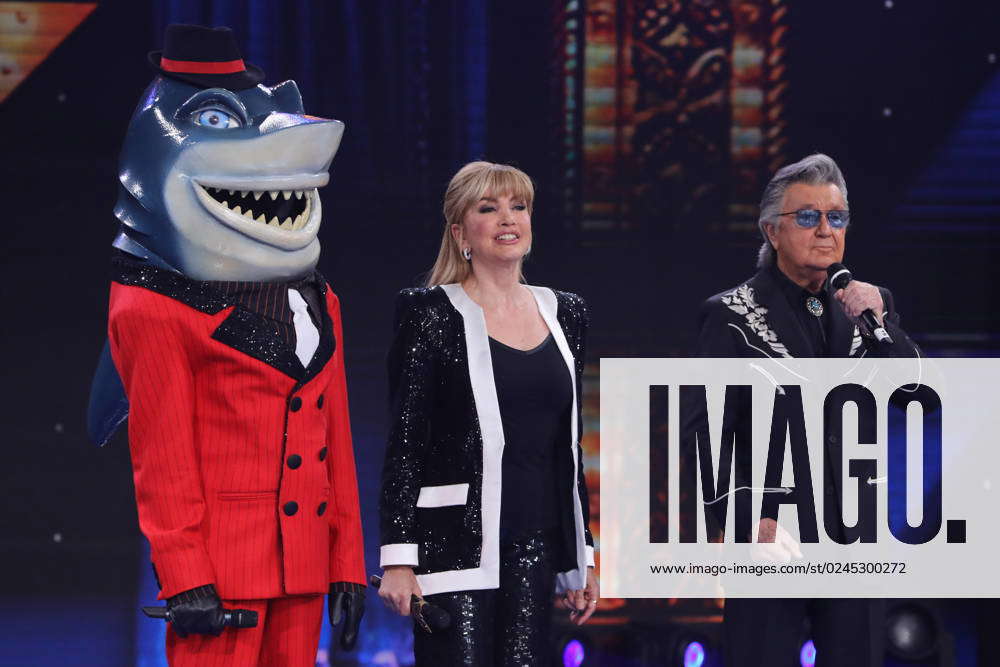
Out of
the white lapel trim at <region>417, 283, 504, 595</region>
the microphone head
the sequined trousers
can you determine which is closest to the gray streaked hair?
the microphone head

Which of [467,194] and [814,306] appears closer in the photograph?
[467,194]

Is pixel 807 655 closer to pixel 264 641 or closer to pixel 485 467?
pixel 485 467

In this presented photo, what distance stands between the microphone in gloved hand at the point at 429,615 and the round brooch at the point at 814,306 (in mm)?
1187

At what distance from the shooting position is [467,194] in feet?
10.3

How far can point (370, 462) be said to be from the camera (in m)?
4.91

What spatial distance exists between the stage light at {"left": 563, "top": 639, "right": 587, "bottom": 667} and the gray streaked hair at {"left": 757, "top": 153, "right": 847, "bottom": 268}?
70.1 inches

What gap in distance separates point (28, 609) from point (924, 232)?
3569 millimetres

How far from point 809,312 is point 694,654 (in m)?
1.80

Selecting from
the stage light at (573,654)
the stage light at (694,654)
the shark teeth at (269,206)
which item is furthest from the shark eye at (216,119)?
the stage light at (694,654)

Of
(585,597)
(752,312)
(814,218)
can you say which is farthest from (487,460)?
(814,218)

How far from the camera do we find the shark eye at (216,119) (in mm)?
2945

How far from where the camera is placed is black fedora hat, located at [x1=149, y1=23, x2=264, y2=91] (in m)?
2.97

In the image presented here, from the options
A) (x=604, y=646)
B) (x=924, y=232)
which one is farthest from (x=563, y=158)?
(x=604, y=646)

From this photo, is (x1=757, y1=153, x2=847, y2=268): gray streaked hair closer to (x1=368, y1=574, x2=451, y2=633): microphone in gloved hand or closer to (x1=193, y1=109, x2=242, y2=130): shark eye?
(x1=368, y1=574, x2=451, y2=633): microphone in gloved hand
